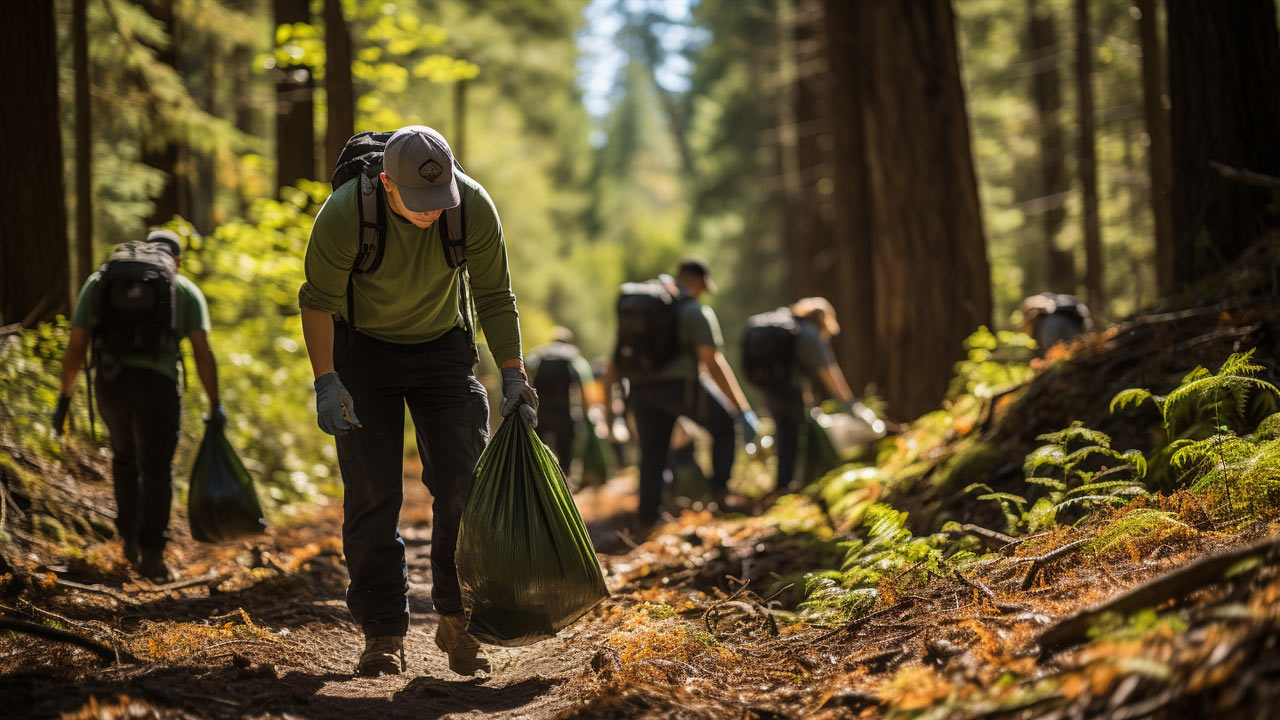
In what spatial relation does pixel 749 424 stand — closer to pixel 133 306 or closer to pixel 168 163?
pixel 133 306

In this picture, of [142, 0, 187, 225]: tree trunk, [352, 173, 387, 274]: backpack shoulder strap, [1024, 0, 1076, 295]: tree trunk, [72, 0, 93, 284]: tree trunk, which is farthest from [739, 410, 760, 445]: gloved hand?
[1024, 0, 1076, 295]: tree trunk

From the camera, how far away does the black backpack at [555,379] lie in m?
9.92

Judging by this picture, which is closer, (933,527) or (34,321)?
(933,527)

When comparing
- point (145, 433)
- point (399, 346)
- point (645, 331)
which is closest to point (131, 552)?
point (145, 433)

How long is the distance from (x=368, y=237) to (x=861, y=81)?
965 centimetres

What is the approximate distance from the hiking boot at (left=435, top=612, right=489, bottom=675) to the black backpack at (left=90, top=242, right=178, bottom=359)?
2521 millimetres

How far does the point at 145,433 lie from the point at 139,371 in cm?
34

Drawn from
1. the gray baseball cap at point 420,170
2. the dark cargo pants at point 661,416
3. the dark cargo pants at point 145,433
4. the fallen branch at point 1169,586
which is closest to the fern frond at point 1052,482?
the fallen branch at point 1169,586

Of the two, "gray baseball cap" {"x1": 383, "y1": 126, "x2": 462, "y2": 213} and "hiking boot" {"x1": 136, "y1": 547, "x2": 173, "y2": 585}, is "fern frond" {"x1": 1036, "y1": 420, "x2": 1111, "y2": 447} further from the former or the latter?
"hiking boot" {"x1": 136, "y1": 547, "x2": 173, "y2": 585}

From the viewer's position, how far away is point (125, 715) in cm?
274

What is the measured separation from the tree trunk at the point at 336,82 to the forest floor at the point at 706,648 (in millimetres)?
3514

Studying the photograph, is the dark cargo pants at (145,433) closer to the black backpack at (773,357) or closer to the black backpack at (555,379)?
the black backpack at (555,379)

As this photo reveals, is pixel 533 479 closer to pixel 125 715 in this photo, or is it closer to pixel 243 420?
pixel 125 715

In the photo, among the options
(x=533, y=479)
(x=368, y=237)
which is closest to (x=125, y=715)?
(x=533, y=479)
